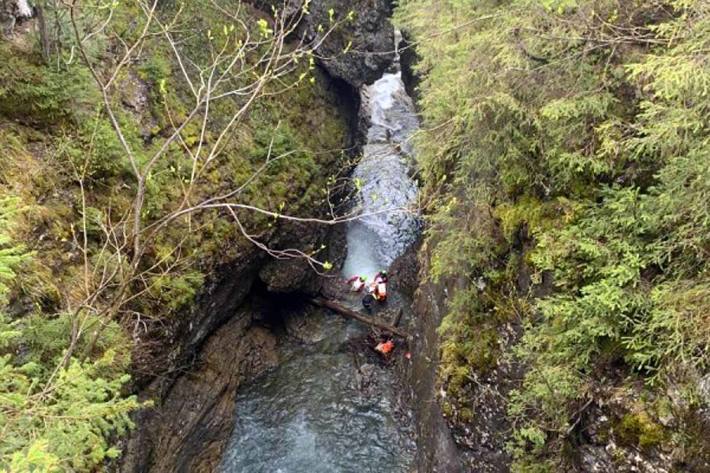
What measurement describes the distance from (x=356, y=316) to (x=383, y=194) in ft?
21.1

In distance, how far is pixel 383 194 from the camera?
19.9 meters

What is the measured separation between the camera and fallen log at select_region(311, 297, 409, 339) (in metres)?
14.4

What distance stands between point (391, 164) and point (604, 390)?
1820cm

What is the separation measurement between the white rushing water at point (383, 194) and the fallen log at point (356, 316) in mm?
2211

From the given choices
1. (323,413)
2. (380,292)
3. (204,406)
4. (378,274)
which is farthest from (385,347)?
(204,406)

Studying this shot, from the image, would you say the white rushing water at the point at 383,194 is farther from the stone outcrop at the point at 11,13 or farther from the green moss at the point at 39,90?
the stone outcrop at the point at 11,13

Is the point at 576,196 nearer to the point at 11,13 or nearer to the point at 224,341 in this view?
the point at 224,341

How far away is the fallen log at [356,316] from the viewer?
1444 cm

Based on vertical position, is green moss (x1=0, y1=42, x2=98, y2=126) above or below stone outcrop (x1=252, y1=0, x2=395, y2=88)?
above

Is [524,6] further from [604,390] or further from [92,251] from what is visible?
[92,251]

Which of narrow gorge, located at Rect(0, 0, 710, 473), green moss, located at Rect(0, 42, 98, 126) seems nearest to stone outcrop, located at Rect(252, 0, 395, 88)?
narrow gorge, located at Rect(0, 0, 710, 473)

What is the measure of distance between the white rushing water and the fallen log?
221 centimetres

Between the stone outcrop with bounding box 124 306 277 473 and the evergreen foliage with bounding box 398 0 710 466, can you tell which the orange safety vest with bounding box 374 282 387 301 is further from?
the evergreen foliage with bounding box 398 0 710 466

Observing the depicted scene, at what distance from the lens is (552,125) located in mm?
6238
